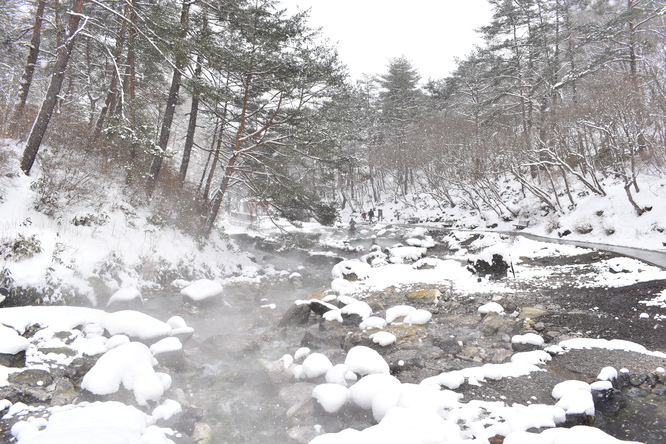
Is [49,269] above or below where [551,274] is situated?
above

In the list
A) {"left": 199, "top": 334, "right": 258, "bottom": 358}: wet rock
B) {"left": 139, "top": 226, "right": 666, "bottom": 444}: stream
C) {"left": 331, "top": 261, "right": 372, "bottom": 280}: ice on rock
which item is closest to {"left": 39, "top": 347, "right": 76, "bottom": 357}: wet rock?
{"left": 139, "top": 226, "right": 666, "bottom": 444}: stream

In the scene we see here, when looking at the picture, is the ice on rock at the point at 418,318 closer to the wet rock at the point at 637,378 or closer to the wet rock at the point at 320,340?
the wet rock at the point at 320,340

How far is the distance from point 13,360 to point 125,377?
139 cm

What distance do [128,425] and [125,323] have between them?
2.73 metres

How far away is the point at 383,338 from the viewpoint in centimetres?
604

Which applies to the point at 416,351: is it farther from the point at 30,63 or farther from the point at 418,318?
the point at 30,63

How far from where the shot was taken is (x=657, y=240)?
12.0 meters

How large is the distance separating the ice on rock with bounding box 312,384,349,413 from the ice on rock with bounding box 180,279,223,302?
231 inches

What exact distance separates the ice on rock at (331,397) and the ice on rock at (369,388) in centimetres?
11

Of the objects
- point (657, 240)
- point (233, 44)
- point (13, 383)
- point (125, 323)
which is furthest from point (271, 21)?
point (657, 240)

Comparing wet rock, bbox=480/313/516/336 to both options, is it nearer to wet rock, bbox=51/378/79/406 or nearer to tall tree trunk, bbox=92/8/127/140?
wet rock, bbox=51/378/79/406

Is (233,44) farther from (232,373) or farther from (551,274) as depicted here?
(551,274)


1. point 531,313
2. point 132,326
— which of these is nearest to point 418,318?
point 531,313

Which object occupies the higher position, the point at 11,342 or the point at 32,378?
the point at 11,342
